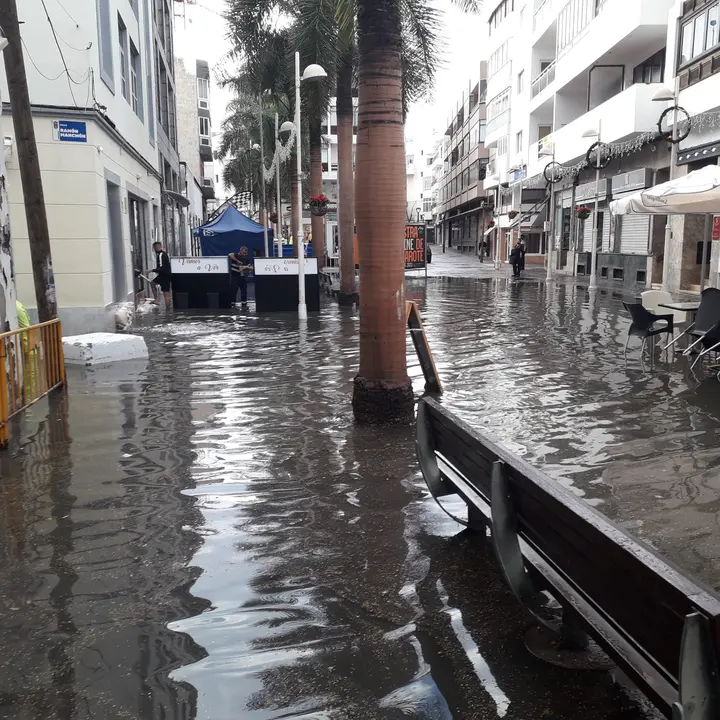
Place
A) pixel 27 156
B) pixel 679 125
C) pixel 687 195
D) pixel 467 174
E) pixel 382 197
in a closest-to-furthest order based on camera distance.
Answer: pixel 382 197, pixel 27 156, pixel 687 195, pixel 679 125, pixel 467 174

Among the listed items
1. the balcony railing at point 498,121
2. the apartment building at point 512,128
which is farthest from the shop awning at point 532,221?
the balcony railing at point 498,121

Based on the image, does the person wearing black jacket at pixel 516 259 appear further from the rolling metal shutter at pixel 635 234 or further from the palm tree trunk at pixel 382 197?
the palm tree trunk at pixel 382 197

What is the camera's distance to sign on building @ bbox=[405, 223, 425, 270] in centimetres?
3116

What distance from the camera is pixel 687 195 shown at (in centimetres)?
1068

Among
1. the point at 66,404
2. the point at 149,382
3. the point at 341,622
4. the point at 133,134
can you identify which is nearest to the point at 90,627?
the point at 341,622

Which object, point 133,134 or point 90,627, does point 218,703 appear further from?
point 133,134

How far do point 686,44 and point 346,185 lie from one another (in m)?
11.2

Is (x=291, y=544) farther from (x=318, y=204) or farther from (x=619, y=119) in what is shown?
(x=619, y=119)

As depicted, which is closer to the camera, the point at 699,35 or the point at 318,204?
the point at 699,35

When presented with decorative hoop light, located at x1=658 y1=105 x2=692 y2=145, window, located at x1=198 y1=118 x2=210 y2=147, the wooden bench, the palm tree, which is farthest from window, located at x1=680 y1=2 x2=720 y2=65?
window, located at x1=198 y1=118 x2=210 y2=147

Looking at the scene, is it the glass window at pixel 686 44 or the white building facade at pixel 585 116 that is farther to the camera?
the white building facade at pixel 585 116

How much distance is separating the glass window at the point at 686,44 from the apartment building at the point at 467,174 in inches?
1613

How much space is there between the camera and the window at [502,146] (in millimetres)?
53531

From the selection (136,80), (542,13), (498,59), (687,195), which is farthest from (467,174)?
(687,195)
